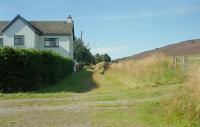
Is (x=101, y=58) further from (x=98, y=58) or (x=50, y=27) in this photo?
(x=50, y=27)

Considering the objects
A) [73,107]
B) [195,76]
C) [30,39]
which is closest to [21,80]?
[73,107]

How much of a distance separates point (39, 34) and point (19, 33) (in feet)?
12.4

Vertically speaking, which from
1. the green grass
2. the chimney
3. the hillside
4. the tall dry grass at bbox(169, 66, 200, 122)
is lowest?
the green grass

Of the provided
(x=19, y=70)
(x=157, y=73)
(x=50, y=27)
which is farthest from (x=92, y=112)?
(x=50, y=27)

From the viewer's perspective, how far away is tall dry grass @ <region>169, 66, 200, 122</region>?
12680mm

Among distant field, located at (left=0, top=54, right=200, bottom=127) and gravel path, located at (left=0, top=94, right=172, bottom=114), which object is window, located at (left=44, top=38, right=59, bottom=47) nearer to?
distant field, located at (left=0, top=54, right=200, bottom=127)

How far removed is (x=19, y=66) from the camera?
26438mm

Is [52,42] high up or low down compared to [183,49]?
up

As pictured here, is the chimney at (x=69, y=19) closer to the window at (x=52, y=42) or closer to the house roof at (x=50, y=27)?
the house roof at (x=50, y=27)

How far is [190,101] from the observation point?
13172mm

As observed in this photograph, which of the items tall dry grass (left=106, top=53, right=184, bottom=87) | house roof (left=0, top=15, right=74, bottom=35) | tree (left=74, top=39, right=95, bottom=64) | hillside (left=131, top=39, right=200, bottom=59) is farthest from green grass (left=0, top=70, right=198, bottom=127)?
tree (left=74, top=39, right=95, bottom=64)

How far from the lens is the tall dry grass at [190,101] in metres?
12.7

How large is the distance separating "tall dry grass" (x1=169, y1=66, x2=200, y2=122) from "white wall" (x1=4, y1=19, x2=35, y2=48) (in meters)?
51.5

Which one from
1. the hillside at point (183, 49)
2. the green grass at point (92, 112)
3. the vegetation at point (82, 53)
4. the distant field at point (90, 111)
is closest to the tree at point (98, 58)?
the vegetation at point (82, 53)
